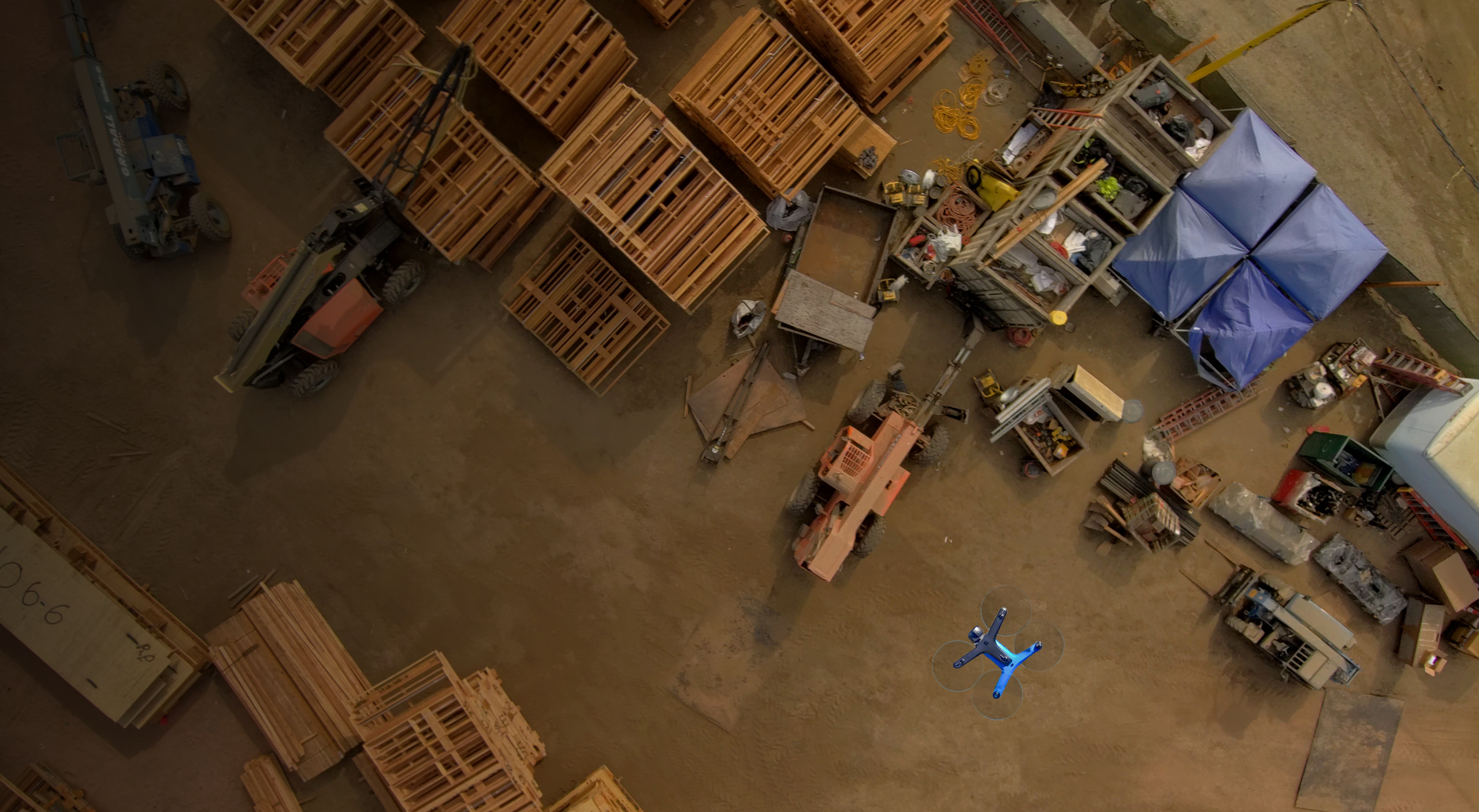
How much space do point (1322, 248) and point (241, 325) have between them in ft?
60.8

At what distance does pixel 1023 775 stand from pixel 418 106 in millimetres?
16158

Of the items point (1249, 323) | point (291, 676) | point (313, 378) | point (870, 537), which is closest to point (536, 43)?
point (313, 378)

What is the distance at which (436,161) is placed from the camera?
A: 11625 millimetres

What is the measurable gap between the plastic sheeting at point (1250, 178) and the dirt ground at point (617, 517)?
1.99 metres

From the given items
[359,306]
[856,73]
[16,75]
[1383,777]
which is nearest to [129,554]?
[359,306]

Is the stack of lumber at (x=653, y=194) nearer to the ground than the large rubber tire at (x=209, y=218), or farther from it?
nearer to the ground

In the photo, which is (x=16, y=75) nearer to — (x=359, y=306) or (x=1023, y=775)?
(x=359, y=306)

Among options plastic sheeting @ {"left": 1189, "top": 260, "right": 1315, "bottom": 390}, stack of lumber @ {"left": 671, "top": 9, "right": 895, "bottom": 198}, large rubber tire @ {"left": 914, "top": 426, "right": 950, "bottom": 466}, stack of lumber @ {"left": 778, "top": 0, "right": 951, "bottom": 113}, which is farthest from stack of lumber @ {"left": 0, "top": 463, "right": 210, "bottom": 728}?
plastic sheeting @ {"left": 1189, "top": 260, "right": 1315, "bottom": 390}

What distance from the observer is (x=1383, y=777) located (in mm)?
13758

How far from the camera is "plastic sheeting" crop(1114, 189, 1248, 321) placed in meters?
11.9

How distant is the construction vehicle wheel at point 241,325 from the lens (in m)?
12.0

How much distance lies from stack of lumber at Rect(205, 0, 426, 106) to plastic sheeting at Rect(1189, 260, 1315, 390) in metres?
14.5

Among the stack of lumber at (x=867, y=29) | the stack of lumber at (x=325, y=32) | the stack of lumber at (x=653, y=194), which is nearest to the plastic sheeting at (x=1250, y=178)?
the stack of lumber at (x=867, y=29)

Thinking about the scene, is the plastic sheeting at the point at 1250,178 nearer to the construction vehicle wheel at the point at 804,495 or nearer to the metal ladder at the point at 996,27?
the metal ladder at the point at 996,27
